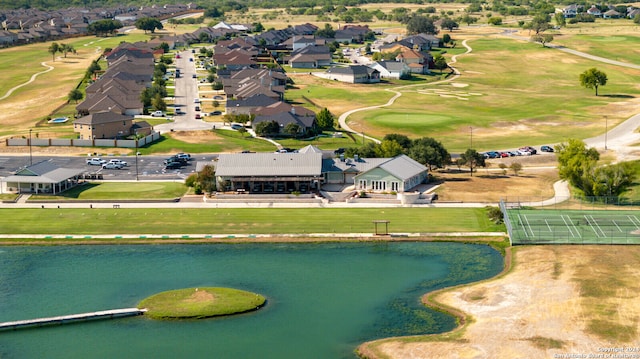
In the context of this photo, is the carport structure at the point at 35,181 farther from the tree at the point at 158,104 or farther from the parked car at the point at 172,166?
the tree at the point at 158,104

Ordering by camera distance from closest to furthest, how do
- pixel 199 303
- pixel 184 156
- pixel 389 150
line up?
pixel 199 303
pixel 389 150
pixel 184 156

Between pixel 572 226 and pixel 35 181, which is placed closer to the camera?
pixel 572 226

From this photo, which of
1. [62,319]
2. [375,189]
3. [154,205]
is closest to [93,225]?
[154,205]

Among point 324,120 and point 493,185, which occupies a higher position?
point 324,120

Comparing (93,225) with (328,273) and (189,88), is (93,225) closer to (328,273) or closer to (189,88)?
(328,273)

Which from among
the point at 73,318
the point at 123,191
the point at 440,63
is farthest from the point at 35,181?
the point at 440,63

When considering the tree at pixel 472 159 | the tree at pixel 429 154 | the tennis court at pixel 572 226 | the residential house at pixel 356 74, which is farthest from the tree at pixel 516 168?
the residential house at pixel 356 74

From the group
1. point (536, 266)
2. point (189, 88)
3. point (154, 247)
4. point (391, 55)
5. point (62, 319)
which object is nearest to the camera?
point (62, 319)

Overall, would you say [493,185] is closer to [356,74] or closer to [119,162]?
[119,162]
